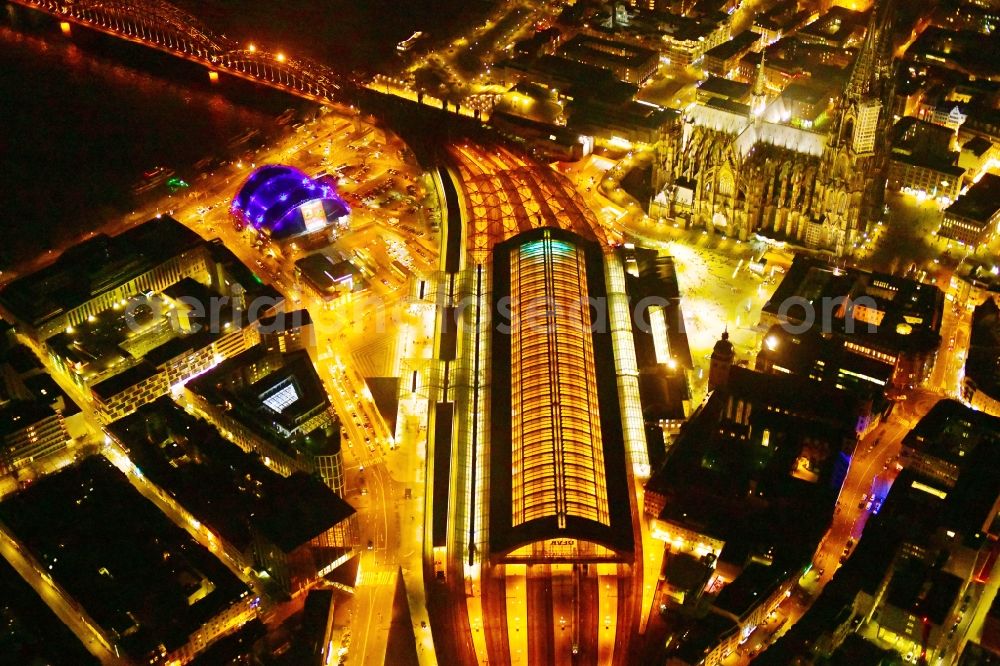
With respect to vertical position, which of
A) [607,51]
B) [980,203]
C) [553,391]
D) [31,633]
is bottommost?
[31,633]

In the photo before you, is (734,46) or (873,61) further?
(734,46)

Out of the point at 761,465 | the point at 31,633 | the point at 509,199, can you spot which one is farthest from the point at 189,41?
the point at 761,465

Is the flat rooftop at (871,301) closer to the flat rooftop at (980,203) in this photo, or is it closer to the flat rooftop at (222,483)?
the flat rooftop at (980,203)

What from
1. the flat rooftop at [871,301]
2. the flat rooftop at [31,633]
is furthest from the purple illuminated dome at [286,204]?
the flat rooftop at [871,301]

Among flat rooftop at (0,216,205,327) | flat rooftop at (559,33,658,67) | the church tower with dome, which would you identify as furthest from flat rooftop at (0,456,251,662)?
flat rooftop at (559,33,658,67)

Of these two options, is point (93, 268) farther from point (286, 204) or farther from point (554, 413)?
point (554, 413)
